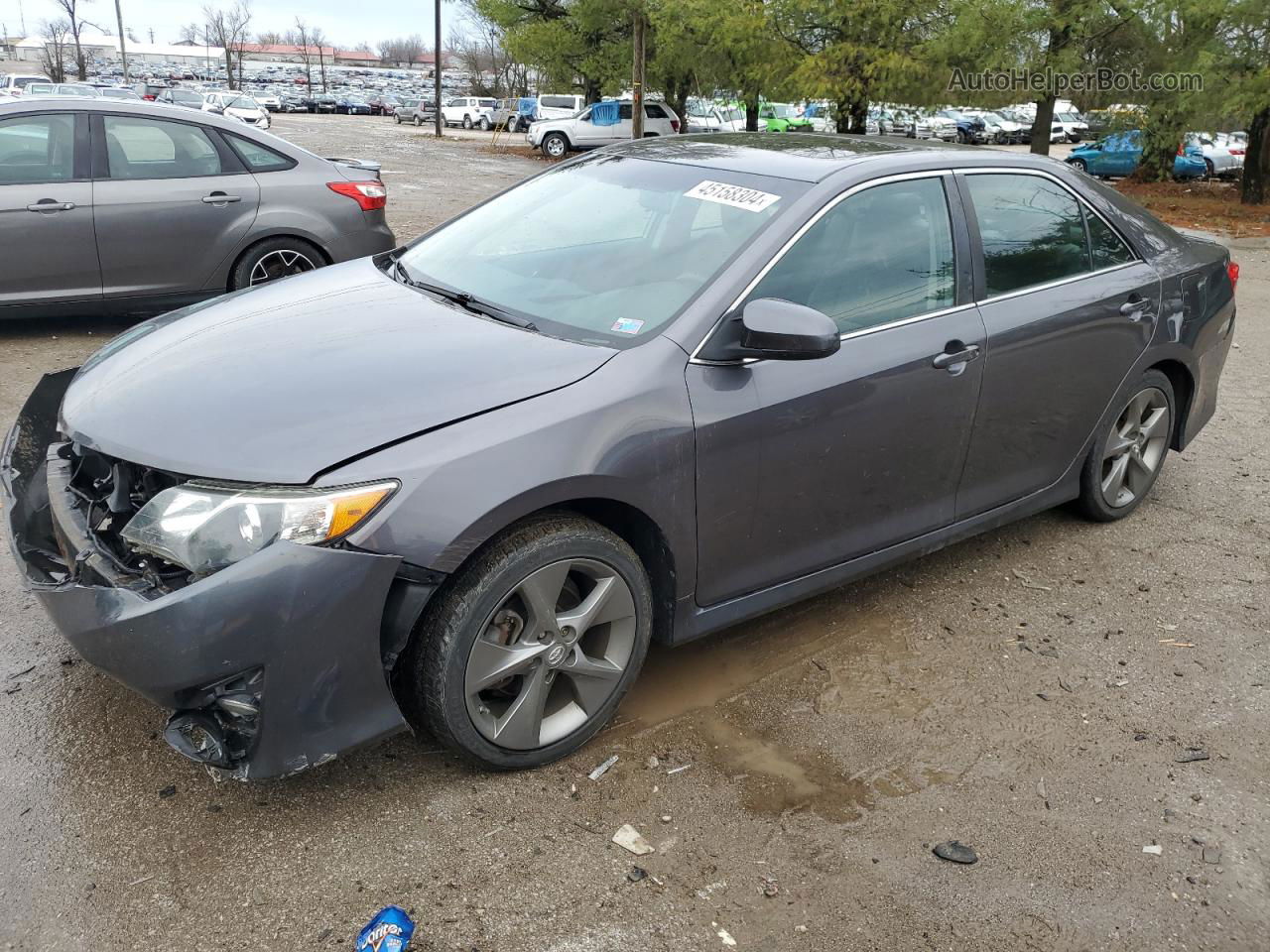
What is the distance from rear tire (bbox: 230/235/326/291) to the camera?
7156 millimetres

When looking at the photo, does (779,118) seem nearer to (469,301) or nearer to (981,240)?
(981,240)

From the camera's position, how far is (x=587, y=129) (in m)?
33.0

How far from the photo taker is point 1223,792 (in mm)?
3057

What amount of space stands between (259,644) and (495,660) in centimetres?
61

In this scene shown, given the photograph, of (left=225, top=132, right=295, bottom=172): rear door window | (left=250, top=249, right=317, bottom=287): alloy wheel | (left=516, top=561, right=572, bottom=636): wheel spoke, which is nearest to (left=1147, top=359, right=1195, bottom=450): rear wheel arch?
(left=516, top=561, right=572, bottom=636): wheel spoke

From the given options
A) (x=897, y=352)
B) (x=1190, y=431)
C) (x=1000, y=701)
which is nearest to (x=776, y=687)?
(x=1000, y=701)

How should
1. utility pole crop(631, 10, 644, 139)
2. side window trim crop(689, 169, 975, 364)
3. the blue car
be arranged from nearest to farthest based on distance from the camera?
1. side window trim crop(689, 169, 975, 364)
2. utility pole crop(631, 10, 644, 139)
3. the blue car

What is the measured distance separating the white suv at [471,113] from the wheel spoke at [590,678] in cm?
4981

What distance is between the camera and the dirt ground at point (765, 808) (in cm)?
247

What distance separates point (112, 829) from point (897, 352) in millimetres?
2622

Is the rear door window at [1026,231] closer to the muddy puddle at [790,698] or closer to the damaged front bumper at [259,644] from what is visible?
the muddy puddle at [790,698]

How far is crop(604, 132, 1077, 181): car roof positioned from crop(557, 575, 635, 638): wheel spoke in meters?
1.48

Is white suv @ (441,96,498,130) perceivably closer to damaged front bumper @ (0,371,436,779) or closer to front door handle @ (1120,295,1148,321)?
front door handle @ (1120,295,1148,321)
